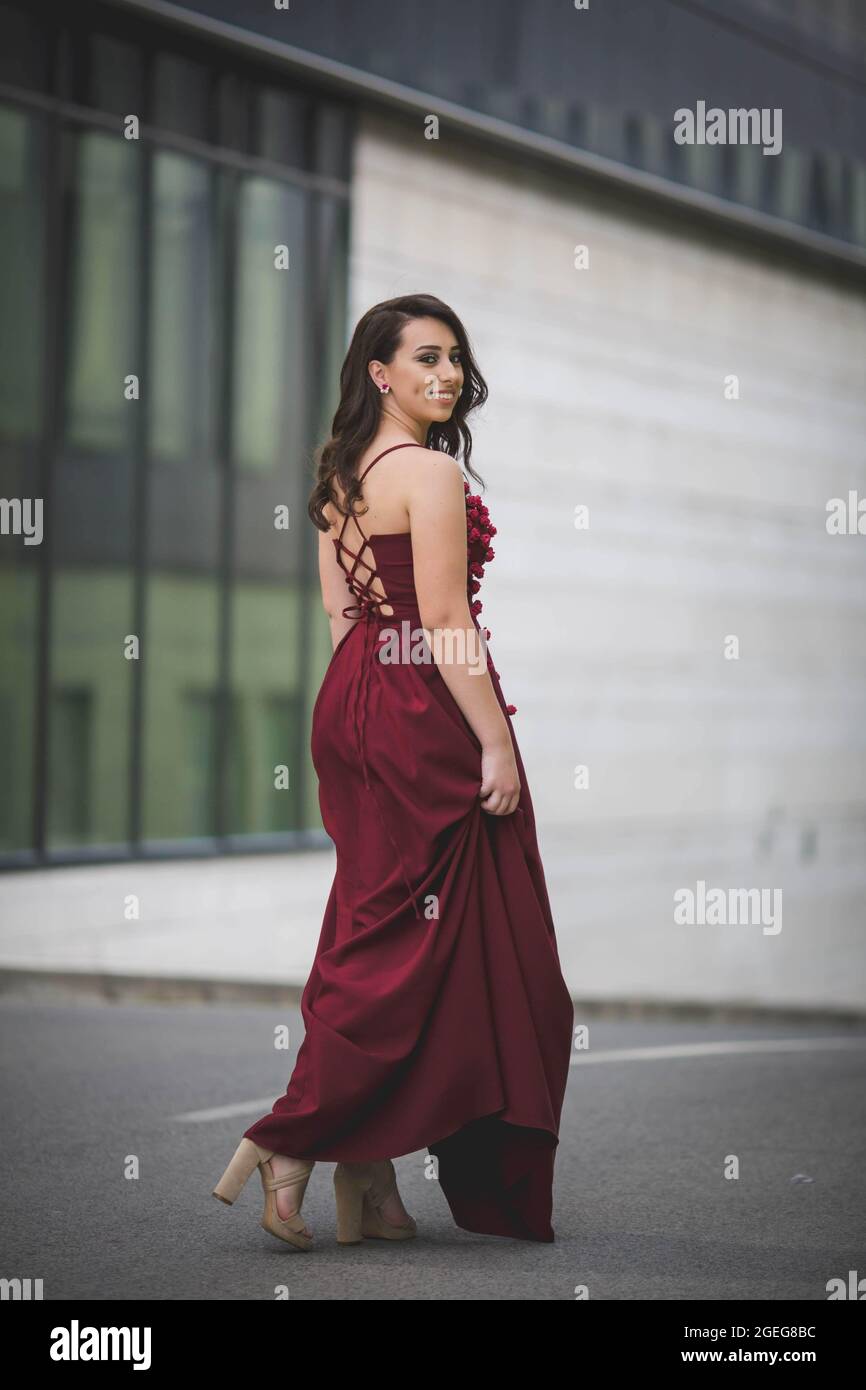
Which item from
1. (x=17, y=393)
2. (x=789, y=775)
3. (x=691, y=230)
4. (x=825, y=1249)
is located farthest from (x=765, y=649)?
(x=825, y=1249)

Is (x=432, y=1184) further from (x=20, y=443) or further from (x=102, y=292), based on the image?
(x=102, y=292)

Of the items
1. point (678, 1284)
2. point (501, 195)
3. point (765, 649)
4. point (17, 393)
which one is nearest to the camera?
point (678, 1284)

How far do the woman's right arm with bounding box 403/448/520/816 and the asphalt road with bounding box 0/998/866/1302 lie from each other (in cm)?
135

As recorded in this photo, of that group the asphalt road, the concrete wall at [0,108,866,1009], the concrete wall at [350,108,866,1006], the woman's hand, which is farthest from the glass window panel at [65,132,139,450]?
the woman's hand

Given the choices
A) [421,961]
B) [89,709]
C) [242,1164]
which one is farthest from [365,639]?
[89,709]

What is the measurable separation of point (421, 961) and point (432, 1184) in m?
1.28

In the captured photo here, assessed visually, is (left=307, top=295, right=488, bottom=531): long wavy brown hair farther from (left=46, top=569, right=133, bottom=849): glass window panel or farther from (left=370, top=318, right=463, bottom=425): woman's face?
(left=46, top=569, right=133, bottom=849): glass window panel

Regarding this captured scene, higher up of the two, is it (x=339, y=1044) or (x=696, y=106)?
(x=696, y=106)

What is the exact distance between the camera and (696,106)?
68.4ft

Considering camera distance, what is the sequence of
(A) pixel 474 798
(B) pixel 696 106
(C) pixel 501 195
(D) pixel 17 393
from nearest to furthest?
(A) pixel 474 798
(D) pixel 17 393
(C) pixel 501 195
(B) pixel 696 106

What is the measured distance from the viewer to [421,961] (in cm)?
435

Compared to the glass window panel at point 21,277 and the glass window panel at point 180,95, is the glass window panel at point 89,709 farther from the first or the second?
the glass window panel at point 180,95
